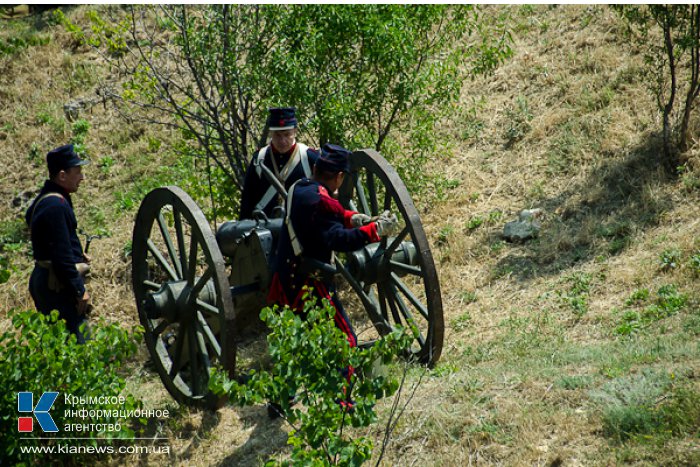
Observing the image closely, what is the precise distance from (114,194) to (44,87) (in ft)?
8.71

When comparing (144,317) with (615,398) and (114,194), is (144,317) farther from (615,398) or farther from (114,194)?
(114,194)

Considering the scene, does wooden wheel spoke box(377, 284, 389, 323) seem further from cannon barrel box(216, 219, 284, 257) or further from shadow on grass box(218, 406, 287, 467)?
shadow on grass box(218, 406, 287, 467)

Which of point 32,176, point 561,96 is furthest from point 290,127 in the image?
point 32,176

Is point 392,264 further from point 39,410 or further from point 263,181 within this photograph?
point 39,410

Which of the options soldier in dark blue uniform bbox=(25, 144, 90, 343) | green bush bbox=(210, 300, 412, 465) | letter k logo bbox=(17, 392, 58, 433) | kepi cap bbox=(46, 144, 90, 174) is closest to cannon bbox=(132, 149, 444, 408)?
soldier in dark blue uniform bbox=(25, 144, 90, 343)

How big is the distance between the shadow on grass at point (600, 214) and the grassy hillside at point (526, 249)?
0.02m

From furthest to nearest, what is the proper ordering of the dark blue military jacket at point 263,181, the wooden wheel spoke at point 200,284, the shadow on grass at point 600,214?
the shadow on grass at point 600,214 → the dark blue military jacket at point 263,181 → the wooden wheel spoke at point 200,284

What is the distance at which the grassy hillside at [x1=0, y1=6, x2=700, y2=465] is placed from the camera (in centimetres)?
490

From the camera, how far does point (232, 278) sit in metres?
6.34

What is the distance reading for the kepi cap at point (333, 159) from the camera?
18.0 ft

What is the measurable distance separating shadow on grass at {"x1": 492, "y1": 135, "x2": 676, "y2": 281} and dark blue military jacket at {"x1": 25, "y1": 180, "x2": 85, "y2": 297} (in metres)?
4.07

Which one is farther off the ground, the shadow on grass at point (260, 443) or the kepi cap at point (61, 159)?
the kepi cap at point (61, 159)

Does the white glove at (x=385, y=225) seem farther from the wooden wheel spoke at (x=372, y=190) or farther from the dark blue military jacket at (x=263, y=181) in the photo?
the dark blue military jacket at (x=263, y=181)

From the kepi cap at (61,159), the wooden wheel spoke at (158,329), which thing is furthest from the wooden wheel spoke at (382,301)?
the kepi cap at (61,159)
